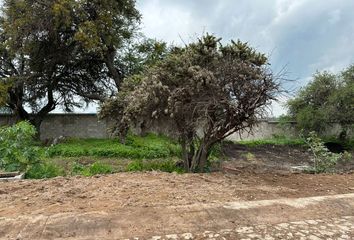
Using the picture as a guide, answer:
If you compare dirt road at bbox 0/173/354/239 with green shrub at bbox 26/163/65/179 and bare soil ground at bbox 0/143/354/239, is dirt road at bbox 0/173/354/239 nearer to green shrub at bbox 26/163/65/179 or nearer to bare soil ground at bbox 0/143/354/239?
bare soil ground at bbox 0/143/354/239

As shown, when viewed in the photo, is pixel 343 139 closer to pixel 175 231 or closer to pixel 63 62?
pixel 63 62

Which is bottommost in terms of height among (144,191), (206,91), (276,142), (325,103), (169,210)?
(169,210)

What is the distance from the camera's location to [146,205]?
464 cm

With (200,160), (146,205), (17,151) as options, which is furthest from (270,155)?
(146,205)

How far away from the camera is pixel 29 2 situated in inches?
696

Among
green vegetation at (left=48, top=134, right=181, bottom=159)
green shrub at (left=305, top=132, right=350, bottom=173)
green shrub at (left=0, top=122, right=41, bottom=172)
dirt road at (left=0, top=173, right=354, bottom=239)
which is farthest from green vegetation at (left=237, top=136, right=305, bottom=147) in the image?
dirt road at (left=0, top=173, right=354, bottom=239)

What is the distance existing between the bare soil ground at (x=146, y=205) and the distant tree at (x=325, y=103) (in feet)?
48.0

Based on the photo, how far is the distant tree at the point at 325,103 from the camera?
66.8 feet

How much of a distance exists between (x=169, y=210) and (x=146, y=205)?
0.32 meters

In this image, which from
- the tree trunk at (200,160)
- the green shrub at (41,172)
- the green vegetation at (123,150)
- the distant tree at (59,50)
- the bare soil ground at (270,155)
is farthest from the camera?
the distant tree at (59,50)

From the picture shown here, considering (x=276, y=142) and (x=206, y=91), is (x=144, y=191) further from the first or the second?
(x=276, y=142)

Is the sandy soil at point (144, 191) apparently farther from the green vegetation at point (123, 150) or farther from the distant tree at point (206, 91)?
the green vegetation at point (123, 150)

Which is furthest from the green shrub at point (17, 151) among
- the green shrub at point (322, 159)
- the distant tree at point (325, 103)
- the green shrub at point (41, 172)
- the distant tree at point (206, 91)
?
the distant tree at point (325, 103)

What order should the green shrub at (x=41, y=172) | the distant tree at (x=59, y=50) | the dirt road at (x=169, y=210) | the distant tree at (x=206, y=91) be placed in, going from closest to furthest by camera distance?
the dirt road at (x=169, y=210)
the distant tree at (x=206, y=91)
the green shrub at (x=41, y=172)
the distant tree at (x=59, y=50)
